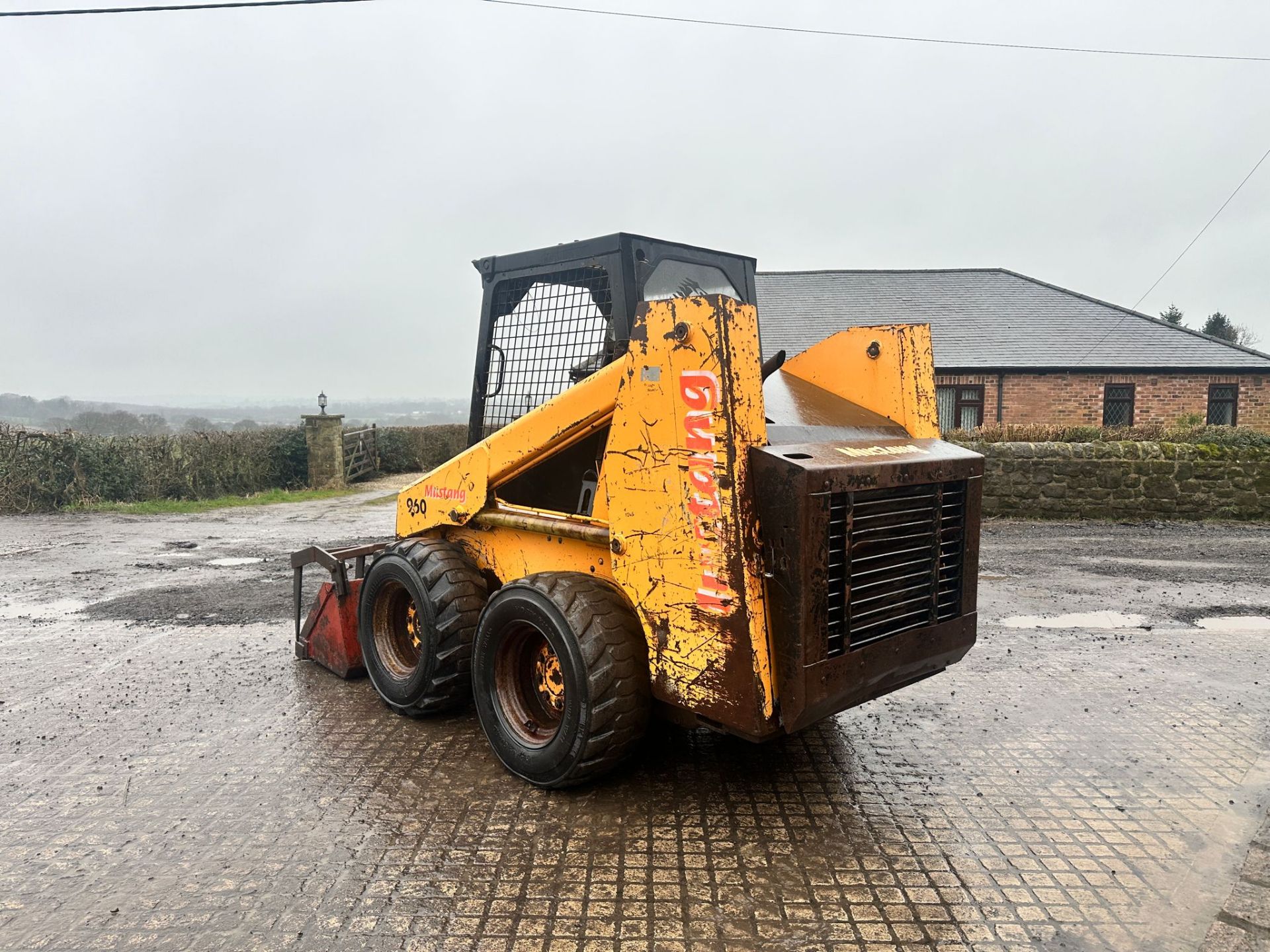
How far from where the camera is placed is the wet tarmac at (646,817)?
2748 mm

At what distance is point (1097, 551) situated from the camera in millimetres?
10211

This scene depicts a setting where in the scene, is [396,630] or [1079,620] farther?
[1079,620]

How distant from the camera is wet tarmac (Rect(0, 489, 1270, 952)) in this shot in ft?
9.02

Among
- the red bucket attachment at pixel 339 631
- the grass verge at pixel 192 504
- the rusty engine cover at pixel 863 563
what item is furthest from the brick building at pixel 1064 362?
the rusty engine cover at pixel 863 563

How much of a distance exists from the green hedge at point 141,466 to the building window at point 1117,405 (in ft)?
65.0

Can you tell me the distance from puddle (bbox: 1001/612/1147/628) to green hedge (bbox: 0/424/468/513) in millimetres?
15878

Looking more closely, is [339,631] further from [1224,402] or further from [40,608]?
[1224,402]

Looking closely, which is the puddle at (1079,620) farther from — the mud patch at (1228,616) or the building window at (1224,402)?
the building window at (1224,402)

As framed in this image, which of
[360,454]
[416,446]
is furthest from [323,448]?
[416,446]

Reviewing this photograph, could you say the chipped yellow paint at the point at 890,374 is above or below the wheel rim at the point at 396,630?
above

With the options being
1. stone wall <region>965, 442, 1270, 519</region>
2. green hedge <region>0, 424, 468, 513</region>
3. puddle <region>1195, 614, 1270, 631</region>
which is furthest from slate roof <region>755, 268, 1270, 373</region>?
puddle <region>1195, 614, 1270, 631</region>

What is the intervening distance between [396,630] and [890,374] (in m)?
3.17

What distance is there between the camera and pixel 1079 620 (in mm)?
6875

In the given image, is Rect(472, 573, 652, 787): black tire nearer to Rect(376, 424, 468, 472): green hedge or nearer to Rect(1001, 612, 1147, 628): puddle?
Rect(1001, 612, 1147, 628): puddle
